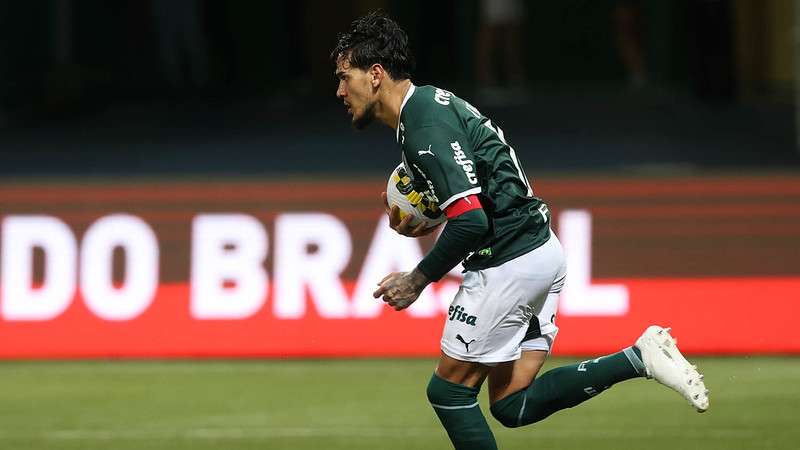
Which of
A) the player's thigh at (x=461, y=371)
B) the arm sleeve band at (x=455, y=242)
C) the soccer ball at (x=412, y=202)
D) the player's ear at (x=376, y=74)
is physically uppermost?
the player's ear at (x=376, y=74)

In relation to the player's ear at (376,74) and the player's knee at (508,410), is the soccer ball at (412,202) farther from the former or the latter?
the player's knee at (508,410)

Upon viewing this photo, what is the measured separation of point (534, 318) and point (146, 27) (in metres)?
14.4

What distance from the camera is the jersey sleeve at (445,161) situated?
6082 mm

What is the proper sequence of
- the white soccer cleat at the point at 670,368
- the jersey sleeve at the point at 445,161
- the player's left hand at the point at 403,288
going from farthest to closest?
the white soccer cleat at the point at 670,368 < the player's left hand at the point at 403,288 < the jersey sleeve at the point at 445,161

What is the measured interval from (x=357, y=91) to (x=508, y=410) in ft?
4.91

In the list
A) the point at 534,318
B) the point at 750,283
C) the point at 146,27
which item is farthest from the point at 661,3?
the point at 534,318

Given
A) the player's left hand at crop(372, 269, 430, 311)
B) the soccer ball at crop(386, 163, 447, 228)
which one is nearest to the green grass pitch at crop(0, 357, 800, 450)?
the soccer ball at crop(386, 163, 447, 228)

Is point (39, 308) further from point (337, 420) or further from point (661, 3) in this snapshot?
point (661, 3)

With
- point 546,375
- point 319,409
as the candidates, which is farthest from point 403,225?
point 319,409

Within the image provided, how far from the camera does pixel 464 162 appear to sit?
6.10 metres

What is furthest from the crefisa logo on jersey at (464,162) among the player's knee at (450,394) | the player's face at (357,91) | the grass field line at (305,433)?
the grass field line at (305,433)

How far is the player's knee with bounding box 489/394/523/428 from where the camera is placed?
6676 mm

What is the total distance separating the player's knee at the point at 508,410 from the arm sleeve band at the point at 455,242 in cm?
75

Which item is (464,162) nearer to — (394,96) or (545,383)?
(394,96)
